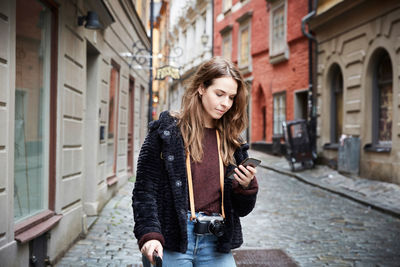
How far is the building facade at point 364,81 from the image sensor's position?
10.8 meters

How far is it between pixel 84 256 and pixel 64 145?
1.20 meters

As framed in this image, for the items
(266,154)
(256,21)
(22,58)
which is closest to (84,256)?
(22,58)

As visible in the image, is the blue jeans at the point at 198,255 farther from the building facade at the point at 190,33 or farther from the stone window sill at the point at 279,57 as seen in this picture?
the building facade at the point at 190,33

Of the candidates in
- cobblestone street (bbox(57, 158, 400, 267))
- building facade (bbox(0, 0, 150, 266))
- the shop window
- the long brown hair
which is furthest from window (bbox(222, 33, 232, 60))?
the long brown hair

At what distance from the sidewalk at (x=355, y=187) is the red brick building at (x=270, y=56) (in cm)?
386

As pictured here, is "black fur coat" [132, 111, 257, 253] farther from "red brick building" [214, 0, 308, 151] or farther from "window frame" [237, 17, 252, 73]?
"window frame" [237, 17, 252, 73]

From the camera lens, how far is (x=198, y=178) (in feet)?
7.54

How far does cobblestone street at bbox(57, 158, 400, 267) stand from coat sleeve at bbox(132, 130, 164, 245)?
3095mm

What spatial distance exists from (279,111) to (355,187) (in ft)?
28.1

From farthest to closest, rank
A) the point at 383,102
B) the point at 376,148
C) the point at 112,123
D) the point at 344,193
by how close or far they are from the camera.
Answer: the point at 383,102
the point at 376,148
the point at 344,193
the point at 112,123

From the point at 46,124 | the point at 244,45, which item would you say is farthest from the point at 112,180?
the point at 244,45

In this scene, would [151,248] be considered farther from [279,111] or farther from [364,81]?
[279,111]

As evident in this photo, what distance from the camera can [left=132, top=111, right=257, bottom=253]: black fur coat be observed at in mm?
2191

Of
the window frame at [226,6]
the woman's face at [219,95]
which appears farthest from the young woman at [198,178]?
the window frame at [226,6]
